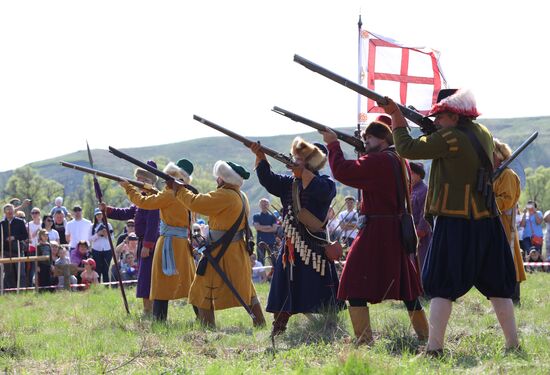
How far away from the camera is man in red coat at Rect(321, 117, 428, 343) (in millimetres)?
7230

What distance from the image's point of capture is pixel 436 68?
54.0 ft

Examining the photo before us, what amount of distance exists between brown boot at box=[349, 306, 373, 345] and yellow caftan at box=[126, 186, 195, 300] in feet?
11.8

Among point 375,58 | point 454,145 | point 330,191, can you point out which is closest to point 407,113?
point 454,145

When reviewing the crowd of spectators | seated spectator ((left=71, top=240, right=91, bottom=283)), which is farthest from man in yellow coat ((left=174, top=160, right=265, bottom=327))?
seated spectator ((left=71, top=240, right=91, bottom=283))

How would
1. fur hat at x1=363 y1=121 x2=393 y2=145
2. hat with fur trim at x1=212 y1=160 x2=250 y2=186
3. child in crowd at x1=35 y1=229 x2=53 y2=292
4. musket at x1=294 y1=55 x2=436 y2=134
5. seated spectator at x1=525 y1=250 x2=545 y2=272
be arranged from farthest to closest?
seated spectator at x1=525 y1=250 x2=545 y2=272, child in crowd at x1=35 y1=229 x2=53 y2=292, hat with fur trim at x1=212 y1=160 x2=250 y2=186, fur hat at x1=363 y1=121 x2=393 y2=145, musket at x1=294 y1=55 x2=436 y2=134

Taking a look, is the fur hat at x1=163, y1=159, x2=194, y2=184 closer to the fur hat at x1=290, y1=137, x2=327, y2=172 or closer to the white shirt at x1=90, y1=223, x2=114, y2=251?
the fur hat at x1=290, y1=137, x2=327, y2=172

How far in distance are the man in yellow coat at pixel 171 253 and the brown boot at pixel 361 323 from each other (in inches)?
142

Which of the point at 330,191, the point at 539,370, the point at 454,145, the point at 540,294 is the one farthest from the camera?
the point at 540,294

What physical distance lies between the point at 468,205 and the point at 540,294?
664cm

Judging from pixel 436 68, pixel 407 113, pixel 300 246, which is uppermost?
pixel 436 68

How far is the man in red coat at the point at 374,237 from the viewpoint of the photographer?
723 centimetres

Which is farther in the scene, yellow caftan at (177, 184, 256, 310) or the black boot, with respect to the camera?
the black boot

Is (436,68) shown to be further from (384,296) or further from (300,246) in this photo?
(384,296)

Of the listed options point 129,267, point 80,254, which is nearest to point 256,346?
point 129,267
